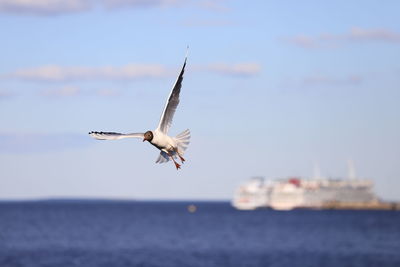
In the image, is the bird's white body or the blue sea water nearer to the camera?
the bird's white body

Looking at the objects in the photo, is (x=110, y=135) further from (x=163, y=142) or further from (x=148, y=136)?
Answer: (x=163, y=142)

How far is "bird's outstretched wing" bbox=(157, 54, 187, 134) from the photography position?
1548 centimetres

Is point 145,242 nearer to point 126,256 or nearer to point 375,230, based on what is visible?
point 126,256

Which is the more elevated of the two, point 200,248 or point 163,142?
point 200,248

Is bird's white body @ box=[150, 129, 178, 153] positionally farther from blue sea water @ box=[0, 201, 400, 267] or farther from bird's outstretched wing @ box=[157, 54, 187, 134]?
blue sea water @ box=[0, 201, 400, 267]

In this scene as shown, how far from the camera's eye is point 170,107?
51.4ft

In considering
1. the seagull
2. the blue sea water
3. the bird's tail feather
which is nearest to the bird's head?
the seagull

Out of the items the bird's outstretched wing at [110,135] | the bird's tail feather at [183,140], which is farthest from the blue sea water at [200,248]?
the bird's outstretched wing at [110,135]

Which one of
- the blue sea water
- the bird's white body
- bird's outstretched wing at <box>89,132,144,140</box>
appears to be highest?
the blue sea water

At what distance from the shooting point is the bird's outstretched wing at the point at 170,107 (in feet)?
50.8

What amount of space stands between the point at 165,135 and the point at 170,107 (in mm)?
540

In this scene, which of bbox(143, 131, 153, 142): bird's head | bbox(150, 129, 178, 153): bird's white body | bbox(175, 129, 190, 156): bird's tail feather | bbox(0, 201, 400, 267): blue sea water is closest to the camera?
bbox(143, 131, 153, 142): bird's head

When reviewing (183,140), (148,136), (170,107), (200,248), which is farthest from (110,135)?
(200,248)

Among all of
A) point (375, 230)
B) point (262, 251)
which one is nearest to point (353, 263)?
point (262, 251)
